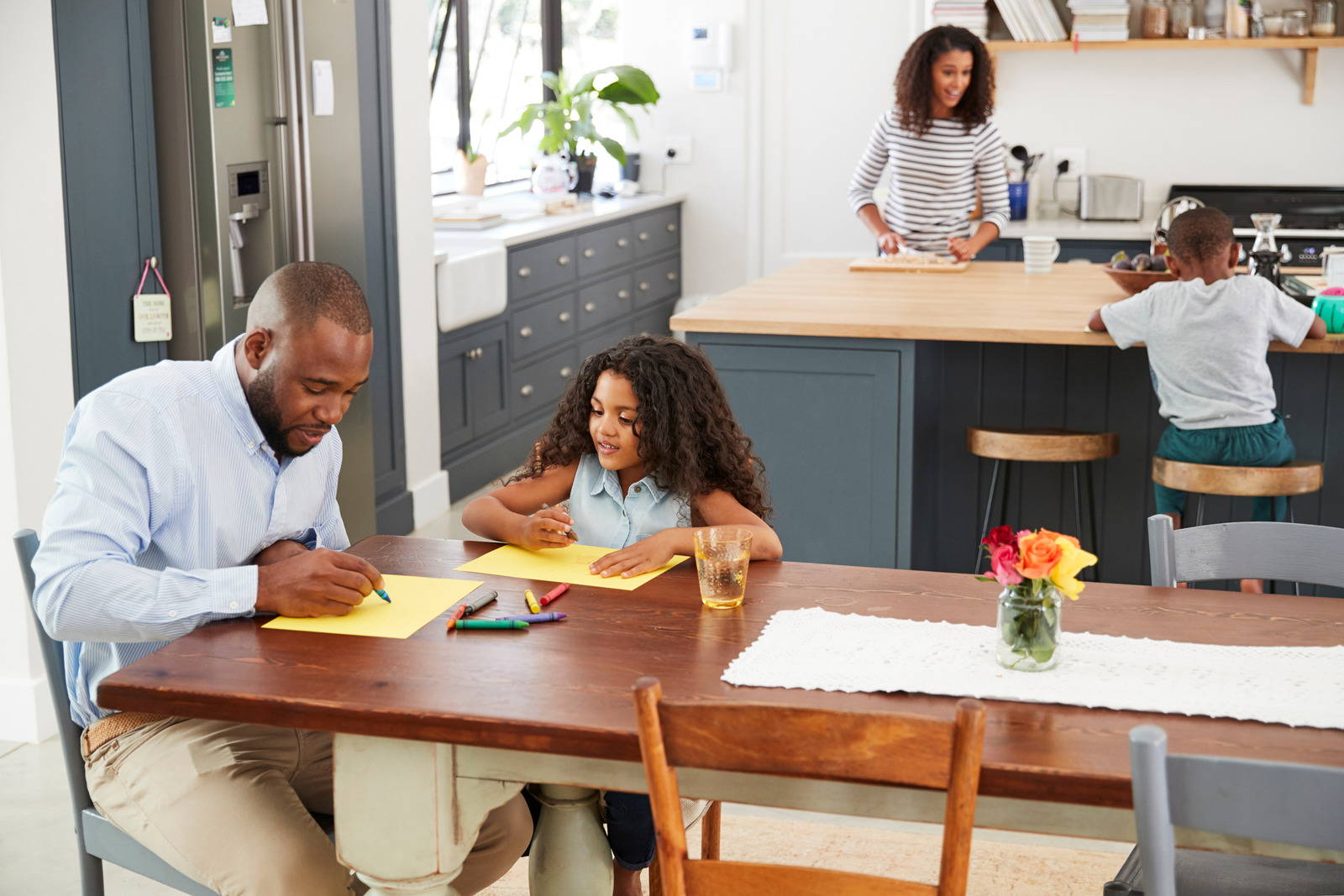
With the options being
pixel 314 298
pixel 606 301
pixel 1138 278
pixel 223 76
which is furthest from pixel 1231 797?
pixel 606 301

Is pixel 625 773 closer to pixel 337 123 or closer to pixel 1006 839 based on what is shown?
pixel 1006 839

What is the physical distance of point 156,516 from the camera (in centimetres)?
187

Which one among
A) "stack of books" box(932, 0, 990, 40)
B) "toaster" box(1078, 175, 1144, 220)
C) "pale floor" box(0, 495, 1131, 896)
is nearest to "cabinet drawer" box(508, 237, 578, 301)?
"stack of books" box(932, 0, 990, 40)

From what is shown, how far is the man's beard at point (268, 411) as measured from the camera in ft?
6.28

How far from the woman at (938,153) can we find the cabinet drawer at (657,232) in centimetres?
198

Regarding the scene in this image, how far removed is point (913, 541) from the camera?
3660 mm

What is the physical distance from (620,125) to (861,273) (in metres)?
3.27

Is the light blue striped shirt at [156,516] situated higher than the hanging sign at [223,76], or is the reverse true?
the hanging sign at [223,76]

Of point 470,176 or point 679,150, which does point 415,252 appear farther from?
point 679,150

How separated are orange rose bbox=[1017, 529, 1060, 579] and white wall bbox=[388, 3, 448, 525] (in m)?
3.26

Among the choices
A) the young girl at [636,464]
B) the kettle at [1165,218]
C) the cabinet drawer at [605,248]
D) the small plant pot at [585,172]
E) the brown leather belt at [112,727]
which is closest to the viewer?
the brown leather belt at [112,727]

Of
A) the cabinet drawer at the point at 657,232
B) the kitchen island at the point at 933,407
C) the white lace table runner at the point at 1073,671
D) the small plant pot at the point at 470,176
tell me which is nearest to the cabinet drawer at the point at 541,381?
the small plant pot at the point at 470,176

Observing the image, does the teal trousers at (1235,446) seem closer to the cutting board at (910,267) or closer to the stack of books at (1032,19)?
the cutting board at (910,267)

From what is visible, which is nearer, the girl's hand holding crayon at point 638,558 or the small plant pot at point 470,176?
the girl's hand holding crayon at point 638,558
